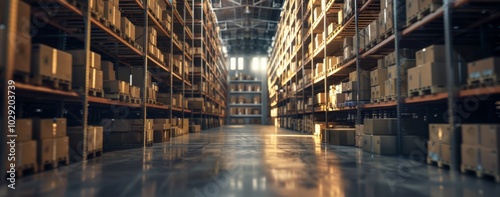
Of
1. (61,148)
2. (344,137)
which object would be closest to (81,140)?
(61,148)

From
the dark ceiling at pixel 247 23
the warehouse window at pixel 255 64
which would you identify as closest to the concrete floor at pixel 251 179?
the dark ceiling at pixel 247 23

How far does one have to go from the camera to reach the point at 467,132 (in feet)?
15.3

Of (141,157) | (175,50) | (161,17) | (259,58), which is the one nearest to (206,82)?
(175,50)

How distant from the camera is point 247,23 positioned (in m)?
27.8

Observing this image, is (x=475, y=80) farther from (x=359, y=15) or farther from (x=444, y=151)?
(x=359, y=15)

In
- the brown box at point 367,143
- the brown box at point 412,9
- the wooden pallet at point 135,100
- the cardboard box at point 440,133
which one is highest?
the brown box at point 412,9

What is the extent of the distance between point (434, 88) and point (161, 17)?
9223 mm

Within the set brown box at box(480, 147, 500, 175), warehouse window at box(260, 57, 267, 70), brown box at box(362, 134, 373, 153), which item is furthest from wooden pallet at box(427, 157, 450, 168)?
warehouse window at box(260, 57, 267, 70)

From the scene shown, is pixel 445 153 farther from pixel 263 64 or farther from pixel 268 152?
pixel 263 64

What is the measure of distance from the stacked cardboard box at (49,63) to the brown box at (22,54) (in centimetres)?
12

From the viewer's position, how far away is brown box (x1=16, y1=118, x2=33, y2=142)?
174 inches

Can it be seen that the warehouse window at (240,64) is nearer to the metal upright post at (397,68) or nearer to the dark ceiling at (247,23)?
the dark ceiling at (247,23)

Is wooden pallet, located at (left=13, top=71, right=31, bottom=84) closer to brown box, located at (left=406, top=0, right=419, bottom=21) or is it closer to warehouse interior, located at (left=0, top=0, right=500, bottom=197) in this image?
warehouse interior, located at (left=0, top=0, right=500, bottom=197)

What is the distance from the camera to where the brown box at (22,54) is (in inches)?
165
